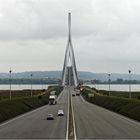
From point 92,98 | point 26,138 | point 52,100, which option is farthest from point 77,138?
point 92,98

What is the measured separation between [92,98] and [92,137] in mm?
91440

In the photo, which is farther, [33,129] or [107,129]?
[33,129]

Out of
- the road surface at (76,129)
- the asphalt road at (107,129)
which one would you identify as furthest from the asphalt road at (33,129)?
the asphalt road at (107,129)

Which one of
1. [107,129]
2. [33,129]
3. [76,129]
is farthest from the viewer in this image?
[33,129]

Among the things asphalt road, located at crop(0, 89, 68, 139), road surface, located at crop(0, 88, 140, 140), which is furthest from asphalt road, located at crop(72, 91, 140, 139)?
asphalt road, located at crop(0, 89, 68, 139)

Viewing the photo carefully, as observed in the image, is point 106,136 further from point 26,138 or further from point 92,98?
point 92,98

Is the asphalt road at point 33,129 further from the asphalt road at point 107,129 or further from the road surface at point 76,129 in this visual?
the asphalt road at point 107,129

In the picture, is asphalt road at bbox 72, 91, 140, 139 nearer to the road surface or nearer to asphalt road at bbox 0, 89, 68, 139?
the road surface

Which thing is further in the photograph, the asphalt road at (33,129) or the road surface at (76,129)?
the asphalt road at (33,129)

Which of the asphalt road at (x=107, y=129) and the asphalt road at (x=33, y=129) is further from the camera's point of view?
the asphalt road at (x=33, y=129)

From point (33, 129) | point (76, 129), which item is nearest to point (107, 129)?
point (76, 129)

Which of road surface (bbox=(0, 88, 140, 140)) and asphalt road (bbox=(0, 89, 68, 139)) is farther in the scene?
asphalt road (bbox=(0, 89, 68, 139))

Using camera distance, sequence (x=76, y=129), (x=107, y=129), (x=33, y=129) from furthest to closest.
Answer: (x=33, y=129) → (x=76, y=129) → (x=107, y=129)

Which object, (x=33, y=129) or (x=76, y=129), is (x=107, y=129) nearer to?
(x=76, y=129)
